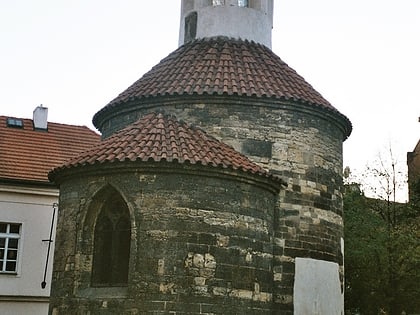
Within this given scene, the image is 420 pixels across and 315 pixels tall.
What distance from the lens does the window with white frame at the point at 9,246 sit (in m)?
18.9

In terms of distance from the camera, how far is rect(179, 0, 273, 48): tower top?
15.9m

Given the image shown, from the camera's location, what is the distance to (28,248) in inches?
757

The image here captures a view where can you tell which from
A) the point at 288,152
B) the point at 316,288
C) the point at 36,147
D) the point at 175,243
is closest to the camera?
the point at 175,243

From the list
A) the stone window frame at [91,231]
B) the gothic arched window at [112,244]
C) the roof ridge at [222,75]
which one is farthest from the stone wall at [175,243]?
the roof ridge at [222,75]

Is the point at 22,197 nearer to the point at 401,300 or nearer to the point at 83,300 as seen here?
the point at 83,300

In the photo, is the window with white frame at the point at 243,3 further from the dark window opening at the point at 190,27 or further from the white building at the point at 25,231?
the white building at the point at 25,231

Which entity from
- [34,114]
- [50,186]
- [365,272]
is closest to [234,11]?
[50,186]

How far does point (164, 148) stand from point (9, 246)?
928 centimetres

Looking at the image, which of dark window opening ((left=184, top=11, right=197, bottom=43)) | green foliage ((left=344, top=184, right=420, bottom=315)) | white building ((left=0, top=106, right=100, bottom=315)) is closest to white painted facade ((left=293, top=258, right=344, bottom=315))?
dark window opening ((left=184, top=11, right=197, bottom=43))

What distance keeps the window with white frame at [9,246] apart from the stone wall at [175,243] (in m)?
7.30

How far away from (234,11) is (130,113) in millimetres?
3972

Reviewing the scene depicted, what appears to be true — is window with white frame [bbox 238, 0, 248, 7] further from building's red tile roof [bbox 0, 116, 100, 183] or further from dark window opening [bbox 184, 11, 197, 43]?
building's red tile roof [bbox 0, 116, 100, 183]

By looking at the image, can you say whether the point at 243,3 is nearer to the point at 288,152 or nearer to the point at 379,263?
the point at 288,152

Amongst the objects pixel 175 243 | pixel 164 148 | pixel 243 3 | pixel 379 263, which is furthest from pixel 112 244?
pixel 379 263
